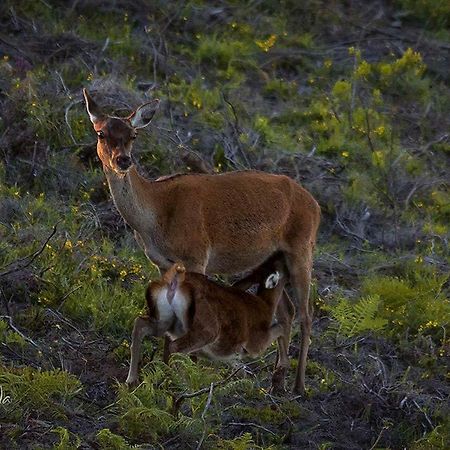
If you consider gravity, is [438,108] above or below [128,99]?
below

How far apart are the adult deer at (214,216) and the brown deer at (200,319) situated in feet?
1.12

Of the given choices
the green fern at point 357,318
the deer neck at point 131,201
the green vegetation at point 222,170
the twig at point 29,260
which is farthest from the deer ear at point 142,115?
the green fern at point 357,318

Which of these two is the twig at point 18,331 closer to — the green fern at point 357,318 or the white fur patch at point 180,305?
the white fur patch at point 180,305

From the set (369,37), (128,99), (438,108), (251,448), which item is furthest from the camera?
(369,37)

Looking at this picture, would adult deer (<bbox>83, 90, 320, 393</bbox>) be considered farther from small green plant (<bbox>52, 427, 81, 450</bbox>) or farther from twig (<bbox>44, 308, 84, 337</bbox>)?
small green plant (<bbox>52, 427, 81, 450</bbox>)

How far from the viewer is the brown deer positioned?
29.7 ft

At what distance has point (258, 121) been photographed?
14828mm

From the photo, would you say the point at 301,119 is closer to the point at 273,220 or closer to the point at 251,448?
the point at 273,220

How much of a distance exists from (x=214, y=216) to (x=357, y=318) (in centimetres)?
181

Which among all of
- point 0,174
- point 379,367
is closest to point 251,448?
point 379,367

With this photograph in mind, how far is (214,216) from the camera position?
403 inches

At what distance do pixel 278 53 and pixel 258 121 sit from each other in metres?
2.67

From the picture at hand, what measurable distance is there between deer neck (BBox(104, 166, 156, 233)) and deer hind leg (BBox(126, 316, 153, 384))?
97 centimetres

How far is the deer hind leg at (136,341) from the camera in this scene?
30.0 ft
